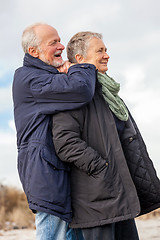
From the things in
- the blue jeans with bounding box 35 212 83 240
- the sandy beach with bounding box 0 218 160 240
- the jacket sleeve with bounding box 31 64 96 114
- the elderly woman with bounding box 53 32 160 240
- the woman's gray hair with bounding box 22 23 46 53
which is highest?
the woman's gray hair with bounding box 22 23 46 53

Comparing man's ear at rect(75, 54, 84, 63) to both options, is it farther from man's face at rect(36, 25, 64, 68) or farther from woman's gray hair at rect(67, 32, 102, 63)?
man's face at rect(36, 25, 64, 68)

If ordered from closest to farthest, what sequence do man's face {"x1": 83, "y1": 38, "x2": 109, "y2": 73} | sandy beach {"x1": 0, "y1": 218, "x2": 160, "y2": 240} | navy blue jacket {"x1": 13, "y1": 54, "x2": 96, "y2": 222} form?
navy blue jacket {"x1": 13, "y1": 54, "x2": 96, "y2": 222} < man's face {"x1": 83, "y1": 38, "x2": 109, "y2": 73} < sandy beach {"x1": 0, "y1": 218, "x2": 160, "y2": 240}

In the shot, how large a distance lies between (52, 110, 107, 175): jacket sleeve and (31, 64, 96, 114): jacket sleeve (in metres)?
→ 0.09

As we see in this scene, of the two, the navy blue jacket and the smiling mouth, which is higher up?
the smiling mouth

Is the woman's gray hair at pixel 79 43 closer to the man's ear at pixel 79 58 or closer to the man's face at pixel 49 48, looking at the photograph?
the man's ear at pixel 79 58

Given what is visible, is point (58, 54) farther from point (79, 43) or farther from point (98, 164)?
point (98, 164)

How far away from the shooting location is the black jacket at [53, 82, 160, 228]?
2.67 m

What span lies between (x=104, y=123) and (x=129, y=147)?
1.26 ft

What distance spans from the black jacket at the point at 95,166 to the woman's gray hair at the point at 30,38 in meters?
0.57

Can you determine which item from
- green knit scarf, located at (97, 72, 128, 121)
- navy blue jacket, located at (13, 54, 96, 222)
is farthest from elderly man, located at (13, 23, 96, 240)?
green knit scarf, located at (97, 72, 128, 121)

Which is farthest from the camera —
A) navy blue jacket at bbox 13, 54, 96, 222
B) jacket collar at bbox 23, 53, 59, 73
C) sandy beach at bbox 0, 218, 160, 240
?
sandy beach at bbox 0, 218, 160, 240

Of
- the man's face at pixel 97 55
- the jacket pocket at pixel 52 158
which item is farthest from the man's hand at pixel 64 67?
the jacket pocket at pixel 52 158

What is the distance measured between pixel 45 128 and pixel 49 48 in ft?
1.93

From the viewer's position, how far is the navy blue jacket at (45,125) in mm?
2625
